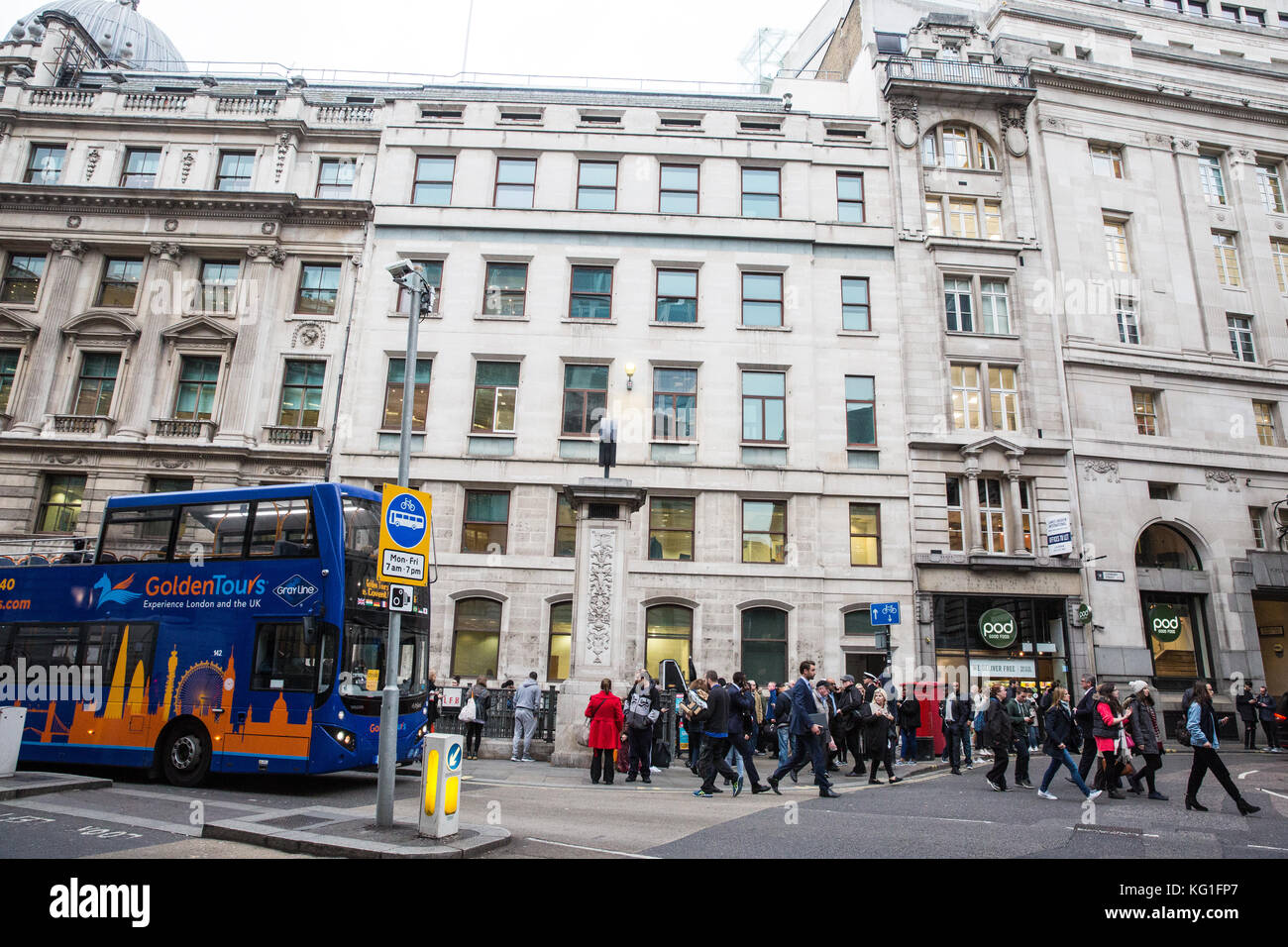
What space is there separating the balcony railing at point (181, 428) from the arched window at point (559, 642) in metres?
13.1

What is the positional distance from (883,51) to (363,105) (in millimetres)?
21512

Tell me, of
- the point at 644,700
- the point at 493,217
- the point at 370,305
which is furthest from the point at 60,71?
the point at 644,700

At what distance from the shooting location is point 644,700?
13.3 metres

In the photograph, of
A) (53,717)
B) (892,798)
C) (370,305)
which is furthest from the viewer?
(370,305)

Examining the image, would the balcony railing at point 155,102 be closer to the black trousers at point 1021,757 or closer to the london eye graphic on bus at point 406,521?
the london eye graphic on bus at point 406,521

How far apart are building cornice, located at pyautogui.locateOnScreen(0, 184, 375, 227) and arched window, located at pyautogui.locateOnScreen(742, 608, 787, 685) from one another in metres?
19.8

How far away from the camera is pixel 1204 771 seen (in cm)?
1097

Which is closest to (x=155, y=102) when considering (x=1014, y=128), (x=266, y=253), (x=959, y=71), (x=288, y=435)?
(x=266, y=253)

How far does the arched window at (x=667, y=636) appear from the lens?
23656mm

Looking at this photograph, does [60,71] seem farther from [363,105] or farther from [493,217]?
[493,217]

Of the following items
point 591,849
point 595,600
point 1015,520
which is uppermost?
point 1015,520

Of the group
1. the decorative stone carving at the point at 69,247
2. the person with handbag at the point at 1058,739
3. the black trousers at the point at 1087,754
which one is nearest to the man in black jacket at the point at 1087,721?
the black trousers at the point at 1087,754

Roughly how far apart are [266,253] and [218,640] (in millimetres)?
19096

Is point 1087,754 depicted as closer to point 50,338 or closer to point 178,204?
point 178,204
